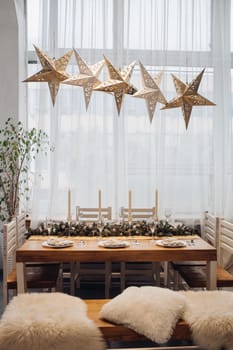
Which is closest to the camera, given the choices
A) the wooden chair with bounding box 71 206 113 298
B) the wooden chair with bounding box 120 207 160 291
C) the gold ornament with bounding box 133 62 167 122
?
the gold ornament with bounding box 133 62 167 122

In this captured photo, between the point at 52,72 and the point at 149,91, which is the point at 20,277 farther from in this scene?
the point at 149,91

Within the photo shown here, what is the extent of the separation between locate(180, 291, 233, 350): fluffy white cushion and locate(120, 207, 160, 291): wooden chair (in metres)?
1.51

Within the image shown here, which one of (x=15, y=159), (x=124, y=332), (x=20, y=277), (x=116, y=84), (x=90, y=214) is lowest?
(x=124, y=332)

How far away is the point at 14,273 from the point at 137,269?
4.33 ft

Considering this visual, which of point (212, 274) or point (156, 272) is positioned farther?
point (156, 272)

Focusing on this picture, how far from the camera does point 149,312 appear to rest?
2.10 meters

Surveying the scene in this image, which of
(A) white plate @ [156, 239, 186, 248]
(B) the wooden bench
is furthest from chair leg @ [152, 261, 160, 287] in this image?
(B) the wooden bench

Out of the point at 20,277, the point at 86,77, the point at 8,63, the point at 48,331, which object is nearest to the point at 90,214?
the point at 20,277

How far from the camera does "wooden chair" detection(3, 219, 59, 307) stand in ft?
9.64

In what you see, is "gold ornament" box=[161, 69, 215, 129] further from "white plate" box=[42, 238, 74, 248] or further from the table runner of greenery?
"white plate" box=[42, 238, 74, 248]

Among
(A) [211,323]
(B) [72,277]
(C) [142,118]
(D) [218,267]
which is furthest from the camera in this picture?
(C) [142,118]

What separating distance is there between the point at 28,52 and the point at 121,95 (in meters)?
1.86

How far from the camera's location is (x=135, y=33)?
14.5 ft

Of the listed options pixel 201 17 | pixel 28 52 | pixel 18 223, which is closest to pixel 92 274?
pixel 18 223
